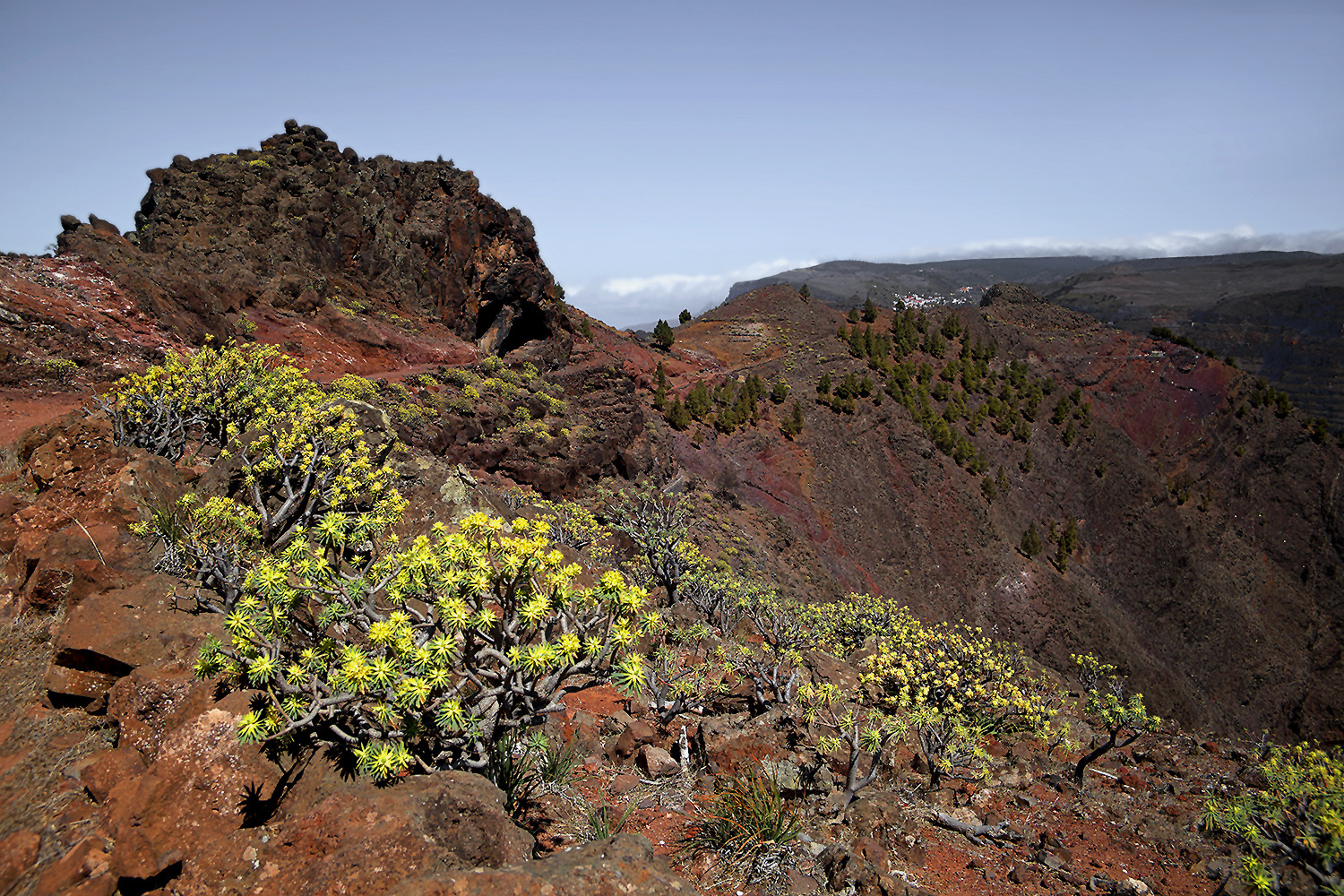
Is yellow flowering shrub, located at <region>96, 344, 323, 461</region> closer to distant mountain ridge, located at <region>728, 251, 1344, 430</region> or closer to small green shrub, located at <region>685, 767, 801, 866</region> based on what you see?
small green shrub, located at <region>685, 767, 801, 866</region>

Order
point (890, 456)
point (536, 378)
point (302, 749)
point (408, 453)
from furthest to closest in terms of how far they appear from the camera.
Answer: point (890, 456) → point (536, 378) → point (408, 453) → point (302, 749)

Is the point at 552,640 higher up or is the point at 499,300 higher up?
the point at 499,300

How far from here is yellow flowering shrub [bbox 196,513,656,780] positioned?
5.31 m

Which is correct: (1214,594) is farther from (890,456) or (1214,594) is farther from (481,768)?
(481,768)

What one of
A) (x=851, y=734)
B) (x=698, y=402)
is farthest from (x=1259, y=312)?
(x=851, y=734)

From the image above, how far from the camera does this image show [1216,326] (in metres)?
126

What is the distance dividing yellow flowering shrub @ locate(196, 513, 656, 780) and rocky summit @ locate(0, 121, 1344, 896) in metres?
0.06

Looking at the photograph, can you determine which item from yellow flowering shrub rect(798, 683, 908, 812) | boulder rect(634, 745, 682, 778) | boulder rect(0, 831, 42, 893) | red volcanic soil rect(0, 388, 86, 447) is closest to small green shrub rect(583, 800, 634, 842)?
boulder rect(634, 745, 682, 778)

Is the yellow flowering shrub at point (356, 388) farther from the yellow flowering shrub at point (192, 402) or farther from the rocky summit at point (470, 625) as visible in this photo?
the yellow flowering shrub at point (192, 402)

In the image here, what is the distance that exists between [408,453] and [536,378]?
1741 cm

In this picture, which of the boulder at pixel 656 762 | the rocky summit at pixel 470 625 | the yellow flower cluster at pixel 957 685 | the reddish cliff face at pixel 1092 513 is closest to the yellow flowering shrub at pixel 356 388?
the rocky summit at pixel 470 625

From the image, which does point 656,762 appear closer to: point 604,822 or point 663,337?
point 604,822

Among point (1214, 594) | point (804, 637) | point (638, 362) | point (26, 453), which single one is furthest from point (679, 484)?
point (1214, 594)

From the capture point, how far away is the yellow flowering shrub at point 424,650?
17.4ft
